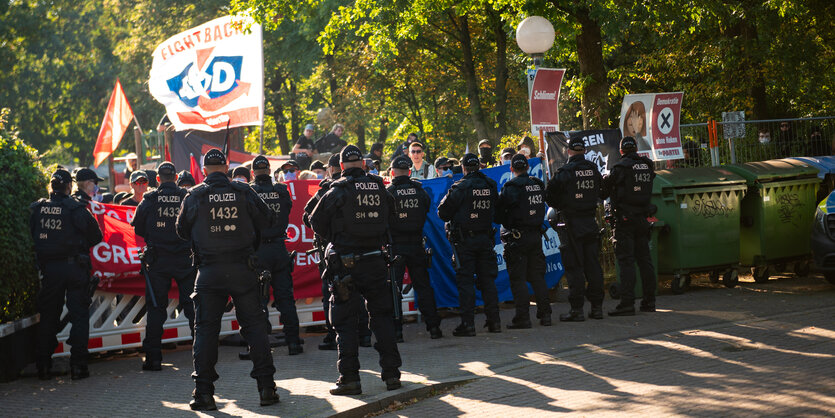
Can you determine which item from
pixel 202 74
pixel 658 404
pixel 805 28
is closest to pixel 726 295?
pixel 658 404

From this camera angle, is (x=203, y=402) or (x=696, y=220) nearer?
(x=203, y=402)

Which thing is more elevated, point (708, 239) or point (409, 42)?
point (409, 42)

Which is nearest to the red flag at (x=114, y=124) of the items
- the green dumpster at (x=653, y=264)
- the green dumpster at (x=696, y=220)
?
the green dumpster at (x=653, y=264)

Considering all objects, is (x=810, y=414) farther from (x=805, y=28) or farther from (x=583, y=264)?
(x=805, y=28)

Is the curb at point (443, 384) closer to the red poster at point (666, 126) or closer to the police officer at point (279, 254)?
the police officer at point (279, 254)

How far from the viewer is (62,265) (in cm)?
974

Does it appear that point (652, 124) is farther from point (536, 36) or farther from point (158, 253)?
point (158, 253)

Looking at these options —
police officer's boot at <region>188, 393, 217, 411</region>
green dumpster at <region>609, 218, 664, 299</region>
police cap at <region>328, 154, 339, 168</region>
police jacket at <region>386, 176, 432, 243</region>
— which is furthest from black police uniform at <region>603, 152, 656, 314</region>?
police officer's boot at <region>188, 393, 217, 411</region>

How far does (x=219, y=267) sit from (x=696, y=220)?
25.9 feet

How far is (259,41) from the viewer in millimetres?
15867

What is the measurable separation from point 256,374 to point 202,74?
9505 mm

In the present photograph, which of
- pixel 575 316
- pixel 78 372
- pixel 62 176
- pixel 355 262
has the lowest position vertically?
pixel 78 372

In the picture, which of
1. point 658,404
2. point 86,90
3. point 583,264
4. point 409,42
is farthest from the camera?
point 86,90

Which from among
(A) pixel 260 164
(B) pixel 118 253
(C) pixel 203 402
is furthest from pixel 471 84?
(C) pixel 203 402
